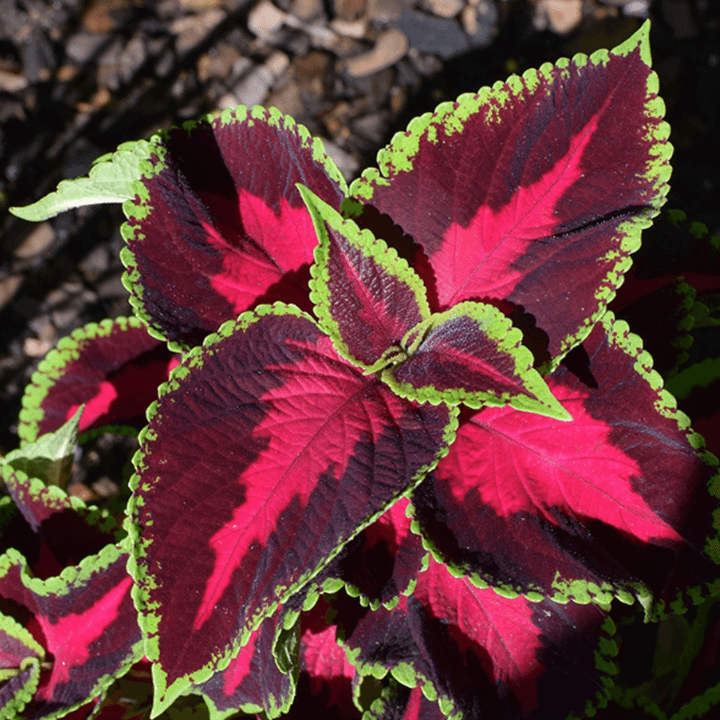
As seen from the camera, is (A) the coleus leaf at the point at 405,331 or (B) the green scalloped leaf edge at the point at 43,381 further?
(B) the green scalloped leaf edge at the point at 43,381

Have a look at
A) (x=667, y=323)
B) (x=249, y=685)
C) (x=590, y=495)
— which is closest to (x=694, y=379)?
(x=667, y=323)

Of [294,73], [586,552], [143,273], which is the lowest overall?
[586,552]

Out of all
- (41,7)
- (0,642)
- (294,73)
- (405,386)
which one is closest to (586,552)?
(405,386)

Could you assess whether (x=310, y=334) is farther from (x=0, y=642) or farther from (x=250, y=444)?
(x=0, y=642)

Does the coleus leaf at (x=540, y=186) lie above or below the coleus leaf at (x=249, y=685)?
above

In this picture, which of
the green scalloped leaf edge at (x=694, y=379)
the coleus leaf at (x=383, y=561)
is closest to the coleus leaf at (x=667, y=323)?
the green scalloped leaf edge at (x=694, y=379)

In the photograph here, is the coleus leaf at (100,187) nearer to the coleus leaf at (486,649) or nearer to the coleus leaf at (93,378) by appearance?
the coleus leaf at (93,378)

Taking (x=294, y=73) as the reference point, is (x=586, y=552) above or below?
below
